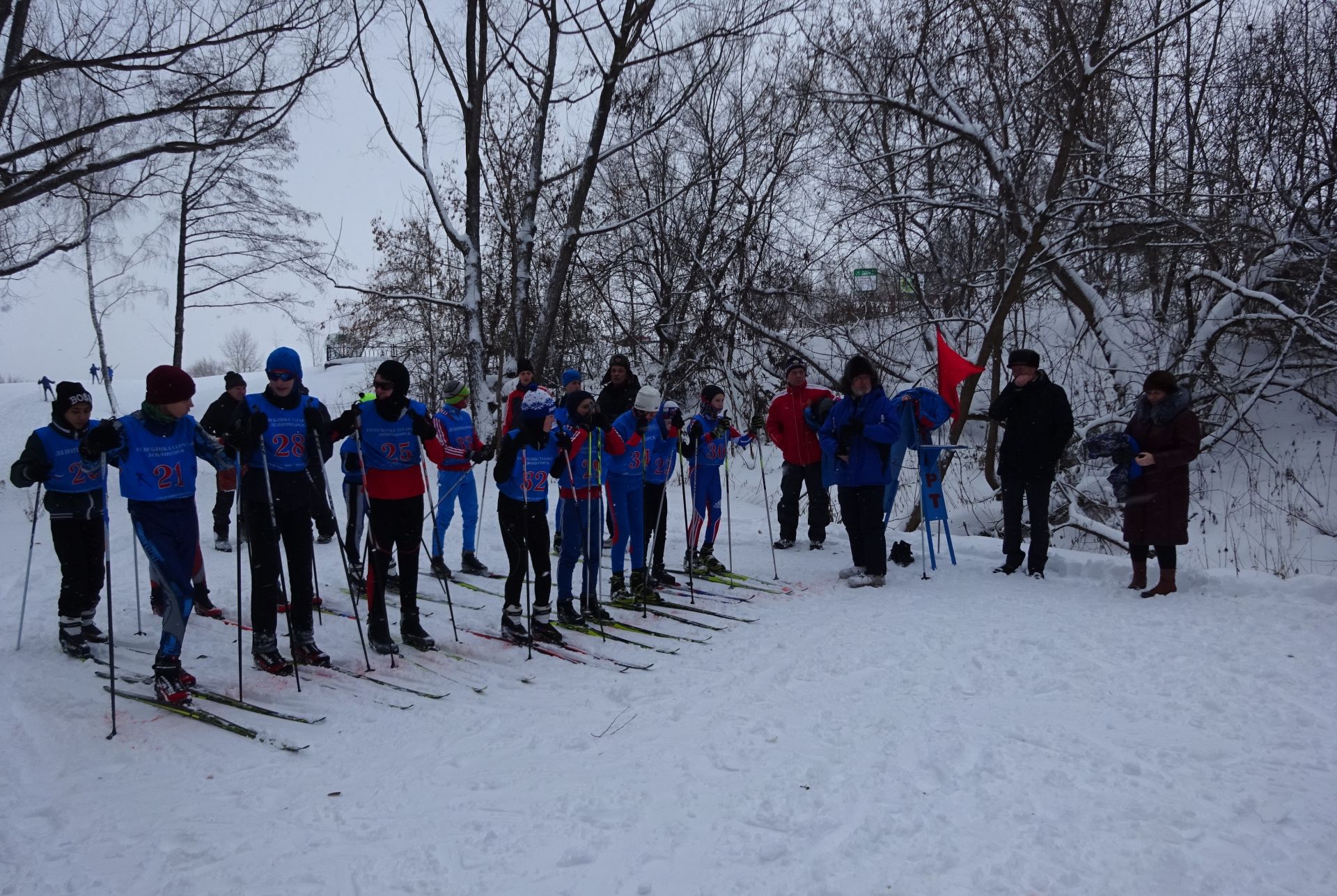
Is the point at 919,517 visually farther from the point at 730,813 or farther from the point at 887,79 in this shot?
the point at 730,813

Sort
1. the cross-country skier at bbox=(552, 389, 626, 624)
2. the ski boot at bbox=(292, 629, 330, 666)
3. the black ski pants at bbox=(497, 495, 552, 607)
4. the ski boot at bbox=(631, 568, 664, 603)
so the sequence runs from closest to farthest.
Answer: the ski boot at bbox=(292, 629, 330, 666), the black ski pants at bbox=(497, 495, 552, 607), the cross-country skier at bbox=(552, 389, 626, 624), the ski boot at bbox=(631, 568, 664, 603)

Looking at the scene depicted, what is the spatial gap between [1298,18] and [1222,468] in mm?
5867

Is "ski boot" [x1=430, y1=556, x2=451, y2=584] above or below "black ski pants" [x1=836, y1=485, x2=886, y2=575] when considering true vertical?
below

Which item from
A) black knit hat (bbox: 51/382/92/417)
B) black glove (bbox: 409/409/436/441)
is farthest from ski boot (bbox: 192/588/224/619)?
black glove (bbox: 409/409/436/441)

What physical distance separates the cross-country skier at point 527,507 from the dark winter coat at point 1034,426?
13.2 feet

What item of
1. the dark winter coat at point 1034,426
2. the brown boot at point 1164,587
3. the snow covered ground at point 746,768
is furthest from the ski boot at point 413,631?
the brown boot at point 1164,587

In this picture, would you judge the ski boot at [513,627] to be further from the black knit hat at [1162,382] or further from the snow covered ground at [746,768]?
the black knit hat at [1162,382]

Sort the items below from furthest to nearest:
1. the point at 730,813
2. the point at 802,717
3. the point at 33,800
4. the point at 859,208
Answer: the point at 859,208 < the point at 802,717 < the point at 33,800 < the point at 730,813

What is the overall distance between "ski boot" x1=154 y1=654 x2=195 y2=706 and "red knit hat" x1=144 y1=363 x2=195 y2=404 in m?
1.45

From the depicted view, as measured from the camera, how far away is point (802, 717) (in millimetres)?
3957

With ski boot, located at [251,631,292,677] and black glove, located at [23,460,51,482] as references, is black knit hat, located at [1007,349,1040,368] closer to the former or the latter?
ski boot, located at [251,631,292,677]

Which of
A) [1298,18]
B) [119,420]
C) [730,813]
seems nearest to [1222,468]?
[1298,18]

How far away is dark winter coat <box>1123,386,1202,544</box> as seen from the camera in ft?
19.8

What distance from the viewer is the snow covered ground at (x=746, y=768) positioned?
8.77 ft
